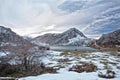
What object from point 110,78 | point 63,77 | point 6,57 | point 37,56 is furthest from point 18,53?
point 110,78

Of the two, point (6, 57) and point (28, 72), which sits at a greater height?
point (6, 57)

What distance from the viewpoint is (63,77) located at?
32.0m

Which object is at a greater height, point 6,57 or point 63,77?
point 6,57

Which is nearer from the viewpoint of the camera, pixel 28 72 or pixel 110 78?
pixel 110 78

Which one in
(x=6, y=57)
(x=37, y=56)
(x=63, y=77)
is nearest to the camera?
(x=63, y=77)

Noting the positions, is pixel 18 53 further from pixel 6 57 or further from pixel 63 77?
pixel 63 77

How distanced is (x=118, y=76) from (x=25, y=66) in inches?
581

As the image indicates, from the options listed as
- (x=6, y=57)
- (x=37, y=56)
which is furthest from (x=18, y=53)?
(x=37, y=56)

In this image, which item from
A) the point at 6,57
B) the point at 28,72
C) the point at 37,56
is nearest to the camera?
the point at 28,72

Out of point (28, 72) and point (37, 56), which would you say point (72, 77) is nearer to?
point (28, 72)

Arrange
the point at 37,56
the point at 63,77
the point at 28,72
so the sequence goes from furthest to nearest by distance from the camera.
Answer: the point at 37,56 < the point at 28,72 < the point at 63,77

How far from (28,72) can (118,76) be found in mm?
13186

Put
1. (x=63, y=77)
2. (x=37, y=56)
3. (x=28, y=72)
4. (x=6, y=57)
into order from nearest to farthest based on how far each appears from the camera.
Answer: (x=63, y=77) → (x=28, y=72) → (x=6, y=57) → (x=37, y=56)

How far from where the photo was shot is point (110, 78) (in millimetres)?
32406
